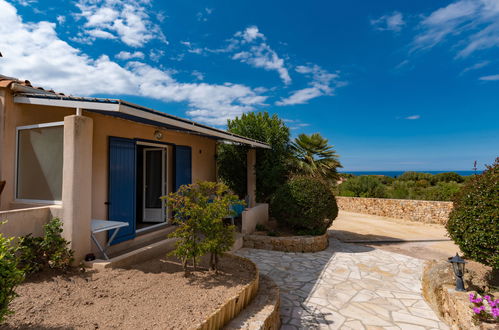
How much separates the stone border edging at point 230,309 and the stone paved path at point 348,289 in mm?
754

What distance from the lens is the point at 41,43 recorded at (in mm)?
7000

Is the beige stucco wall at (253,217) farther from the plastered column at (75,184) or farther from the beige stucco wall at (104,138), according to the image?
the plastered column at (75,184)

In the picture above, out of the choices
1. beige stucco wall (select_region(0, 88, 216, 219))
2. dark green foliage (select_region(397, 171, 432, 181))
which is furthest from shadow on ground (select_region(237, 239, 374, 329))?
dark green foliage (select_region(397, 171, 432, 181))

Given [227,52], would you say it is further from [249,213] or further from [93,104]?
[93,104]

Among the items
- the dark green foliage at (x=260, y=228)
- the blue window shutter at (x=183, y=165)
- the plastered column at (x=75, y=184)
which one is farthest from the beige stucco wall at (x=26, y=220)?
the dark green foliage at (x=260, y=228)

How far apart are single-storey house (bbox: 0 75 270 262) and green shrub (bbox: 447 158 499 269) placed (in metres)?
6.15

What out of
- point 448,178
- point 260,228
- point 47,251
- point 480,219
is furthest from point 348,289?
point 448,178

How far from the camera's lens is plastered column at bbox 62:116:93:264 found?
169 inches

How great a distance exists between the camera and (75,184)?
4312 millimetres

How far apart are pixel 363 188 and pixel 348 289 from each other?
662 inches

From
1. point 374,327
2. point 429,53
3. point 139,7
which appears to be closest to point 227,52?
point 139,7

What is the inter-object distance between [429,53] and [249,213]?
20090 mm

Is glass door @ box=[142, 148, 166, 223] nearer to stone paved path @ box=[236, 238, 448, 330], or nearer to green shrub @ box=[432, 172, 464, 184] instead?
stone paved path @ box=[236, 238, 448, 330]

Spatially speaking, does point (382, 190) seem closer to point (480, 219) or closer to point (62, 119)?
point (480, 219)
